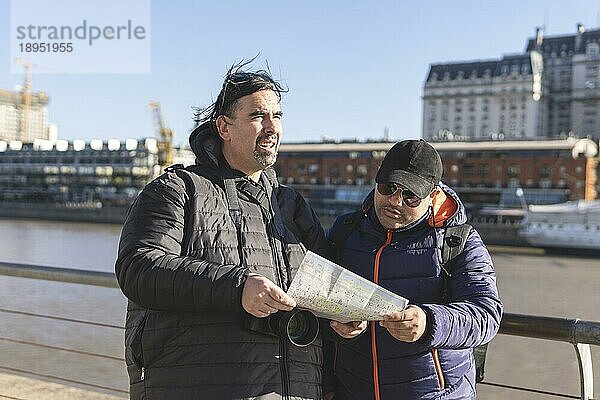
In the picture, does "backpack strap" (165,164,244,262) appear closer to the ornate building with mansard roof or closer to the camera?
the camera

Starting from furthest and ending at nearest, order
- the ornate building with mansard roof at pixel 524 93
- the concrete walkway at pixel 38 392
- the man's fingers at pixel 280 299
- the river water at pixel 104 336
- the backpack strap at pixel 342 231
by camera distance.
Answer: the ornate building with mansard roof at pixel 524 93 → the river water at pixel 104 336 → the concrete walkway at pixel 38 392 → the backpack strap at pixel 342 231 → the man's fingers at pixel 280 299

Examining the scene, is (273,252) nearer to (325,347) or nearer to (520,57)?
(325,347)

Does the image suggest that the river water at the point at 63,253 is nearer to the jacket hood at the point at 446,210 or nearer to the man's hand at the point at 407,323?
the jacket hood at the point at 446,210

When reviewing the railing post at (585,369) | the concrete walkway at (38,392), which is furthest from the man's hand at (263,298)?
the concrete walkway at (38,392)

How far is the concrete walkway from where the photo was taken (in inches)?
102

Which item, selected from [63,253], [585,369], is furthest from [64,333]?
[63,253]

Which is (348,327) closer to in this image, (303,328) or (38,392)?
(303,328)

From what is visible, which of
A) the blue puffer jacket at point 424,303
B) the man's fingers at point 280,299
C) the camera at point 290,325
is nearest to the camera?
the man's fingers at point 280,299

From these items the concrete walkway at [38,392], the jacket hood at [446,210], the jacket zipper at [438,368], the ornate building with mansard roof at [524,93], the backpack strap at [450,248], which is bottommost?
the concrete walkway at [38,392]

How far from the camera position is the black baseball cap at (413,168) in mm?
1522

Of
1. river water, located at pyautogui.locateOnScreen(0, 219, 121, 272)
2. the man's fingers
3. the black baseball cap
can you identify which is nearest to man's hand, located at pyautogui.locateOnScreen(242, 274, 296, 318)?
the man's fingers

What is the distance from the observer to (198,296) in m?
1.29

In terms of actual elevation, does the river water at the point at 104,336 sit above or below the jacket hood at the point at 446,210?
below

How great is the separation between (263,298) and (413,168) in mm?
485
